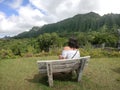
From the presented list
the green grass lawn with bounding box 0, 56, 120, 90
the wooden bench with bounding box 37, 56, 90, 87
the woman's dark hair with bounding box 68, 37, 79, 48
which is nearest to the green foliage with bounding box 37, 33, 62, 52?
the green grass lawn with bounding box 0, 56, 120, 90

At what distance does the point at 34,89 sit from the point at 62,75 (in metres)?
1.56

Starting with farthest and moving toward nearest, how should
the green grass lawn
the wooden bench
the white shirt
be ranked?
the white shirt < the green grass lawn < the wooden bench

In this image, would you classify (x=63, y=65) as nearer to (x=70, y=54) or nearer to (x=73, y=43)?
(x=70, y=54)

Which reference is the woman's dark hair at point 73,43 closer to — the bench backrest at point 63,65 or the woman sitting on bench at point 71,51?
the woman sitting on bench at point 71,51

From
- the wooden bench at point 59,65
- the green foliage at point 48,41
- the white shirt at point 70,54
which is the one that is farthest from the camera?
the green foliage at point 48,41

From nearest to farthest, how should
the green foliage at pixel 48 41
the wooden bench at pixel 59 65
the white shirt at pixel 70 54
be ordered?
the wooden bench at pixel 59 65, the white shirt at pixel 70 54, the green foliage at pixel 48 41

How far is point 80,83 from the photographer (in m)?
6.71

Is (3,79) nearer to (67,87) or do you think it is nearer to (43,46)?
(67,87)

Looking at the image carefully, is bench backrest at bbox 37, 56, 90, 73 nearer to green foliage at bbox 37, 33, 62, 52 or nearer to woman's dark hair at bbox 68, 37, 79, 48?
woman's dark hair at bbox 68, 37, 79, 48

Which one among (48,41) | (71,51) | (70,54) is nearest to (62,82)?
(70,54)

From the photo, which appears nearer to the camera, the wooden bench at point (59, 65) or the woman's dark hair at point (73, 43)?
the wooden bench at point (59, 65)

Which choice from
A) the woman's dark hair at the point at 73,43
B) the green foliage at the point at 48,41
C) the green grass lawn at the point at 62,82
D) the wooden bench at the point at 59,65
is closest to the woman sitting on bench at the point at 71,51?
the woman's dark hair at the point at 73,43

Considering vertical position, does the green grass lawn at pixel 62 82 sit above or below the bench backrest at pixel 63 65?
below

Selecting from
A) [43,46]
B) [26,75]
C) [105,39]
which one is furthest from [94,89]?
[43,46]
